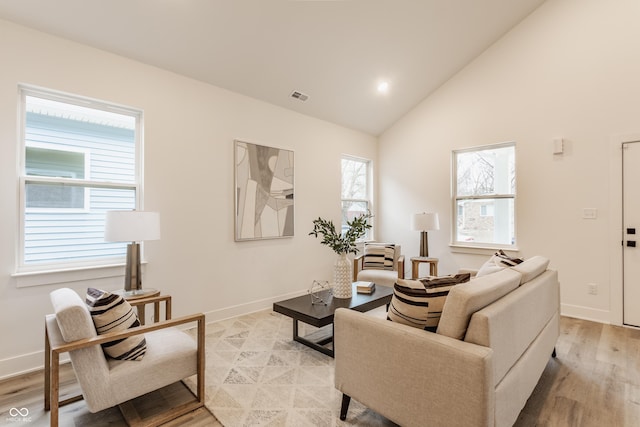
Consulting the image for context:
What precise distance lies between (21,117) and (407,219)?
480cm

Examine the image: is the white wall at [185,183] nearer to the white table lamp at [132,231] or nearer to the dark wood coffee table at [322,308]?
the white table lamp at [132,231]

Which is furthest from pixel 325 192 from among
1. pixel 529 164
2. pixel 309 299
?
pixel 529 164

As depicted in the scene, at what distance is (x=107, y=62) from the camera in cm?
282

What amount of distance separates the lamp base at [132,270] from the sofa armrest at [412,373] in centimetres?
176

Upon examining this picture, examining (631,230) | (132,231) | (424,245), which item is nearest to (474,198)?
(424,245)

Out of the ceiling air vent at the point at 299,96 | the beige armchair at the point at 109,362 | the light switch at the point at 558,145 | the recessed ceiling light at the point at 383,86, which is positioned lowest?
the beige armchair at the point at 109,362

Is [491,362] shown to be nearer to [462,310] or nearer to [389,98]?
[462,310]

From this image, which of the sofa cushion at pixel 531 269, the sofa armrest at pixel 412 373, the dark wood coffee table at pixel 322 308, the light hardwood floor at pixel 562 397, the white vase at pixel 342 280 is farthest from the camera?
the white vase at pixel 342 280

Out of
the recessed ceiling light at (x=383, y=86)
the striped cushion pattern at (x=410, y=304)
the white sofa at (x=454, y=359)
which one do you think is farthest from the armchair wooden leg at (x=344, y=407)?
the recessed ceiling light at (x=383, y=86)

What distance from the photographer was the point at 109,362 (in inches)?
70.6

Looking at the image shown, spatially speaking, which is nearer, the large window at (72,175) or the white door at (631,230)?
the large window at (72,175)

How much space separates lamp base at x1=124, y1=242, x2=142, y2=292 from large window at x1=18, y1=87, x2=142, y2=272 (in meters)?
0.49

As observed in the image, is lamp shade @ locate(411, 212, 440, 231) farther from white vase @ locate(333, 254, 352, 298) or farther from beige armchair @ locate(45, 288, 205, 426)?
beige armchair @ locate(45, 288, 205, 426)

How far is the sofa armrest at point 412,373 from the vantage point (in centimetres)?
132
